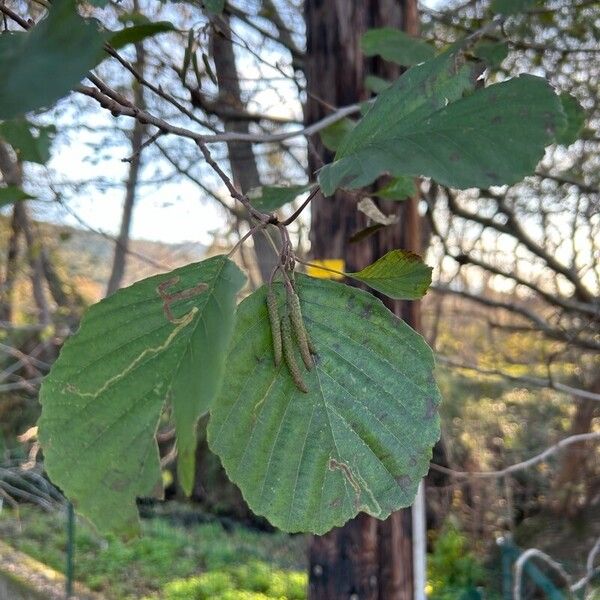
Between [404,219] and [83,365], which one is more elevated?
[404,219]

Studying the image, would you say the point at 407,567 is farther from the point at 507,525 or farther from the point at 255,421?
the point at 507,525

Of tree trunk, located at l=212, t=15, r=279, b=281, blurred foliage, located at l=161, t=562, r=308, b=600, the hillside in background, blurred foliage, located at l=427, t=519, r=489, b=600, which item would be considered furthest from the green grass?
tree trunk, located at l=212, t=15, r=279, b=281

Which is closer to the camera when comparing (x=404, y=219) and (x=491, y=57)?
(x=491, y=57)

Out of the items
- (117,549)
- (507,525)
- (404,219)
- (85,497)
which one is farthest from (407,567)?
(117,549)

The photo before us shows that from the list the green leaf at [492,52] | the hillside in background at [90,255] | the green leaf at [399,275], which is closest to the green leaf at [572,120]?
the green leaf at [492,52]

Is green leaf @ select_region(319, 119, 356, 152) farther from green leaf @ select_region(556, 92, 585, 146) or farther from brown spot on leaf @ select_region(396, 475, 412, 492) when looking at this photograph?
brown spot on leaf @ select_region(396, 475, 412, 492)

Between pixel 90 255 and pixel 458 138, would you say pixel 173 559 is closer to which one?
pixel 90 255

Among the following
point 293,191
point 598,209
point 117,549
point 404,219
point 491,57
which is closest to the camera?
point 293,191
